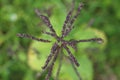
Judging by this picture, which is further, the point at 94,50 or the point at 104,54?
the point at 104,54

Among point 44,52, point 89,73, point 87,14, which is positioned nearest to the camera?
point 44,52

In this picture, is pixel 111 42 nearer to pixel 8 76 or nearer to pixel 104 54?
pixel 104 54

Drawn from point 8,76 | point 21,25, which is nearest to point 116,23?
point 21,25

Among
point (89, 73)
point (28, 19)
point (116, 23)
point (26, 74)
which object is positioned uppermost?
point (28, 19)

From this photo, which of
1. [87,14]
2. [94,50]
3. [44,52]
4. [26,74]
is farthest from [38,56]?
[87,14]

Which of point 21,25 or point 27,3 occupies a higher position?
point 27,3

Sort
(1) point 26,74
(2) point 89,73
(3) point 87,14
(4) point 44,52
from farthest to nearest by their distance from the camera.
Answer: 1. (3) point 87,14
2. (1) point 26,74
3. (2) point 89,73
4. (4) point 44,52

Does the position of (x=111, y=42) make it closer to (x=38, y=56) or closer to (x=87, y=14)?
(x=87, y=14)
